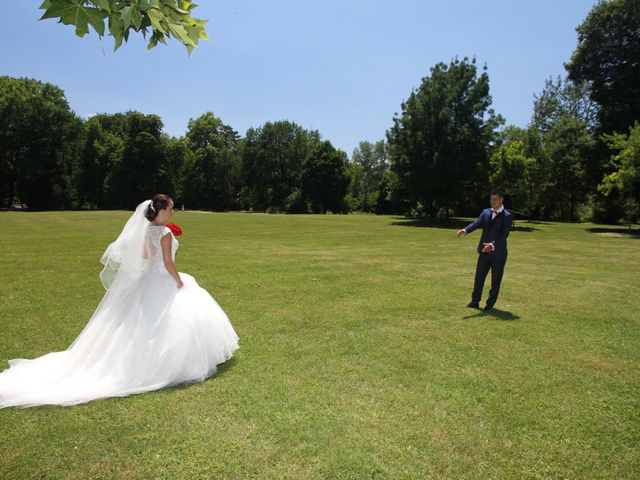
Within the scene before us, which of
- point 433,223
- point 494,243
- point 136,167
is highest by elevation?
point 136,167

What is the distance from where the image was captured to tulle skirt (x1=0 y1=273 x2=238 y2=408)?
527 cm

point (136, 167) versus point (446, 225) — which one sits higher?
point (136, 167)

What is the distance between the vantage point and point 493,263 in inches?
390

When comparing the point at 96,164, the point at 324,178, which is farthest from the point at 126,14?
the point at 96,164

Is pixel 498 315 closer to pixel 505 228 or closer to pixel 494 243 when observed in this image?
pixel 494 243

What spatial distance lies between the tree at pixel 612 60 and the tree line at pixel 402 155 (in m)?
0.11

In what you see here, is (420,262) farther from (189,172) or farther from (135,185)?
(189,172)

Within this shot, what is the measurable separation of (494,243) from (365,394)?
20.2 feet

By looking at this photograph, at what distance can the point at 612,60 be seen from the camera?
40.3 m

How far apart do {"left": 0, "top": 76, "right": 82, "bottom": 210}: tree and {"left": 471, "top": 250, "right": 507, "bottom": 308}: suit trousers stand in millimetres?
79834

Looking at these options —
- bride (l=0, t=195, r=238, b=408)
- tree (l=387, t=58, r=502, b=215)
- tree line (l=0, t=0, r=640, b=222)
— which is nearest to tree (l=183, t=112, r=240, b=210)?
tree line (l=0, t=0, r=640, b=222)

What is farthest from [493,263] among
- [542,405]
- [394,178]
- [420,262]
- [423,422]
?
[394,178]

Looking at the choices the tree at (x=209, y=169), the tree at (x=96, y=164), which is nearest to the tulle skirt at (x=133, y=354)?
the tree at (x=96, y=164)

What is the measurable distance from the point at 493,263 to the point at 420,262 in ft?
25.6
